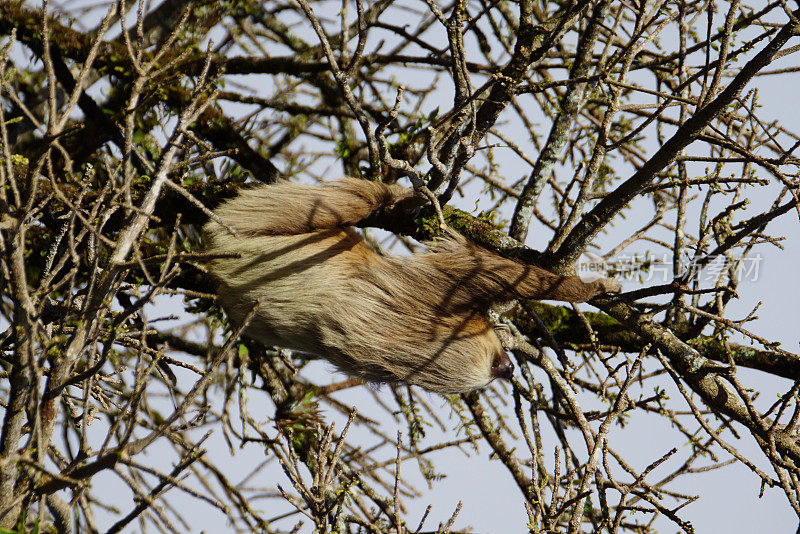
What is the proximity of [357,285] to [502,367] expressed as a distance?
3.91ft

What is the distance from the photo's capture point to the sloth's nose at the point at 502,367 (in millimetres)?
4547

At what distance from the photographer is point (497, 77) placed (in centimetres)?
303

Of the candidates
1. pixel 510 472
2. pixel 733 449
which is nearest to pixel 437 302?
pixel 510 472

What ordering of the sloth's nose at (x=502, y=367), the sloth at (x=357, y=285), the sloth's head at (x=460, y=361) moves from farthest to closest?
the sloth's nose at (x=502, y=367) < the sloth's head at (x=460, y=361) < the sloth at (x=357, y=285)

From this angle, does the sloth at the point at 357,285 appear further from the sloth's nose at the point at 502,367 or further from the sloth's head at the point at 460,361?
the sloth's nose at the point at 502,367

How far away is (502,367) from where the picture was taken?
14.9ft

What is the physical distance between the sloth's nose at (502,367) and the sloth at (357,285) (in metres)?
0.16

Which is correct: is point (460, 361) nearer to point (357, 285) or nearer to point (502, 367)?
point (502, 367)

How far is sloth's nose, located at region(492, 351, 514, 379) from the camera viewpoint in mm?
4547

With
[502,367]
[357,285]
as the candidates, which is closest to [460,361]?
[502,367]

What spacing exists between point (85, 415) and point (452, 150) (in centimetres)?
257

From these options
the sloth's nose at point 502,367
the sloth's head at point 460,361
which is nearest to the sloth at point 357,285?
the sloth's head at point 460,361

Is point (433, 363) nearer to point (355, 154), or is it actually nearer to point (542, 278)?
point (542, 278)

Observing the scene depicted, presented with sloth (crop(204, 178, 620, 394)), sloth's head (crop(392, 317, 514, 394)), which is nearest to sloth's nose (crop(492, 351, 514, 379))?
sloth's head (crop(392, 317, 514, 394))
